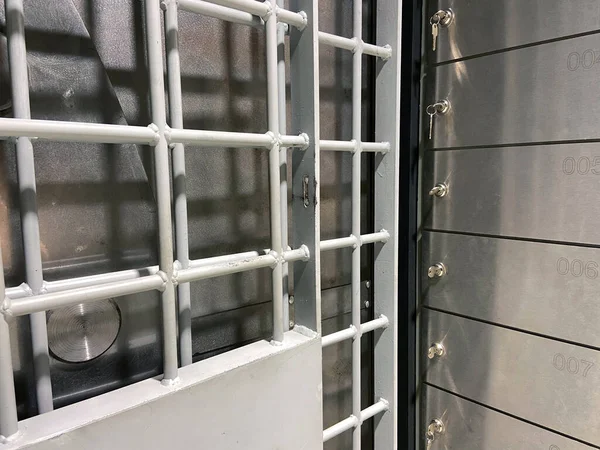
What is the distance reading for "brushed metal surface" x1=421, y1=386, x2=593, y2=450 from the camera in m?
1.39

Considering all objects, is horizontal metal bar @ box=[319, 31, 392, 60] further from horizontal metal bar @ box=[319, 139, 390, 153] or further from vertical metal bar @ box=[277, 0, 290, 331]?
horizontal metal bar @ box=[319, 139, 390, 153]

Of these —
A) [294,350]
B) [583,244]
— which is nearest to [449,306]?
[583,244]

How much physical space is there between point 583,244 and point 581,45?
57cm

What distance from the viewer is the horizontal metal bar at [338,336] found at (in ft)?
4.50

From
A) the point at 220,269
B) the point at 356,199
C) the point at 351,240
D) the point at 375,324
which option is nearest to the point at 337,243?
the point at 351,240

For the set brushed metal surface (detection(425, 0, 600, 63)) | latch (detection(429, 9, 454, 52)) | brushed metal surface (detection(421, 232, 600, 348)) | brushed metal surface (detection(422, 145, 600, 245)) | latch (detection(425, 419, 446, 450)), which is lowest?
latch (detection(425, 419, 446, 450))

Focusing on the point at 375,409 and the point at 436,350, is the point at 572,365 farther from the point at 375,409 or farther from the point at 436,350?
the point at 375,409

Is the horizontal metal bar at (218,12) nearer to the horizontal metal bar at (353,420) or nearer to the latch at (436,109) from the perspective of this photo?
the latch at (436,109)

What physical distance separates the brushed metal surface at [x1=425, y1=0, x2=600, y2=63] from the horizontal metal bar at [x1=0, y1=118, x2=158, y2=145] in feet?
3.79

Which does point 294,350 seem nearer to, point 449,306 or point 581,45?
point 449,306

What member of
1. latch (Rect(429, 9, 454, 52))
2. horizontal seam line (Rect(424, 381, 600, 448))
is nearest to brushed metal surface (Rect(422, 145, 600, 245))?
latch (Rect(429, 9, 454, 52))

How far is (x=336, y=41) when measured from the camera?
1318 millimetres

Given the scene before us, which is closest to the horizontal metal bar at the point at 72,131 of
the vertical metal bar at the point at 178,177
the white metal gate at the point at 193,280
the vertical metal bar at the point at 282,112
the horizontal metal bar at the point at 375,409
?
the white metal gate at the point at 193,280

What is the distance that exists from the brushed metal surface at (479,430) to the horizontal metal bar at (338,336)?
0.49 meters
